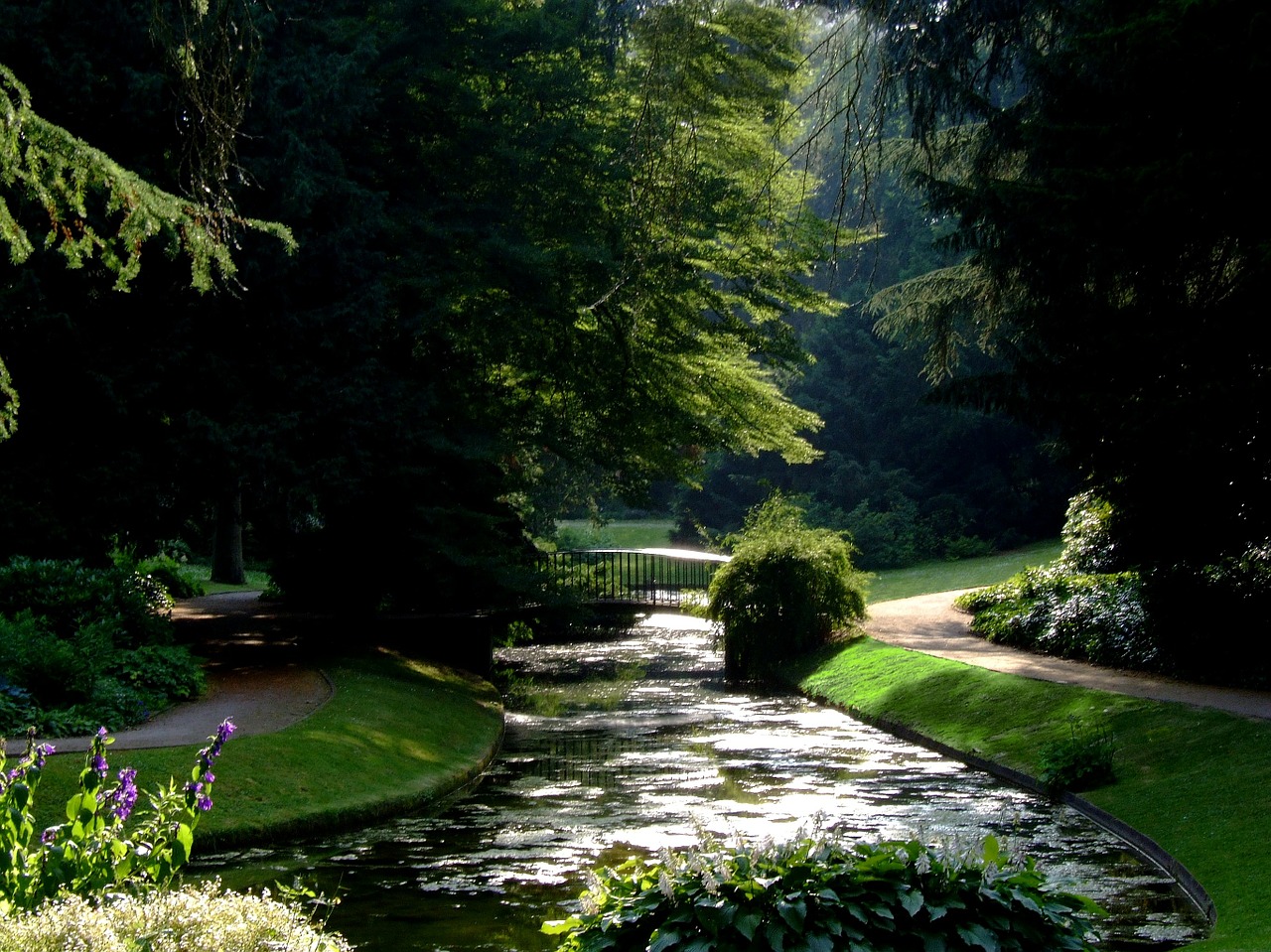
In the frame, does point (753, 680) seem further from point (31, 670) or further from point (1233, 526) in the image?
point (31, 670)

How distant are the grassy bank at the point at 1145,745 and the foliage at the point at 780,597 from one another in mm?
1721

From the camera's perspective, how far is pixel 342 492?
17953 millimetres

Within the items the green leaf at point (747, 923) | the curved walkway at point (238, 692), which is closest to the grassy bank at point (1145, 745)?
the green leaf at point (747, 923)

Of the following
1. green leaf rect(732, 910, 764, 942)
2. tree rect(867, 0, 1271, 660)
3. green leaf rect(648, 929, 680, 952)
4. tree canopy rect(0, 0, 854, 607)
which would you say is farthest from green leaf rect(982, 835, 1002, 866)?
tree canopy rect(0, 0, 854, 607)

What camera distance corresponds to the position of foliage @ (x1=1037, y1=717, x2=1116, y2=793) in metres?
12.3

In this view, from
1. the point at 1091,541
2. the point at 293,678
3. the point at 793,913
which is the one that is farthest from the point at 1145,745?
the point at 293,678

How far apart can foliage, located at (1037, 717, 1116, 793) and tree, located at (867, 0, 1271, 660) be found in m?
3.09

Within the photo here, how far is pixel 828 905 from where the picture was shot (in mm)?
5332

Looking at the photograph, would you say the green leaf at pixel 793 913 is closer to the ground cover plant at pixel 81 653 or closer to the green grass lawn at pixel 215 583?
the ground cover plant at pixel 81 653

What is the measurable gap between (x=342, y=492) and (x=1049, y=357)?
32.2ft

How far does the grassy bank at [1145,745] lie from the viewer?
28.8 ft

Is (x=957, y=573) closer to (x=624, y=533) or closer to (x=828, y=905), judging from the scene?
(x=624, y=533)

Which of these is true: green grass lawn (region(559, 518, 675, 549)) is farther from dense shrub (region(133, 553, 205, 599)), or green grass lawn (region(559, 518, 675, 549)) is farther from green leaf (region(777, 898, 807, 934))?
green leaf (region(777, 898, 807, 934))

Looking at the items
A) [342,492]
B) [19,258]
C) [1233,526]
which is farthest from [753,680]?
[19,258]
